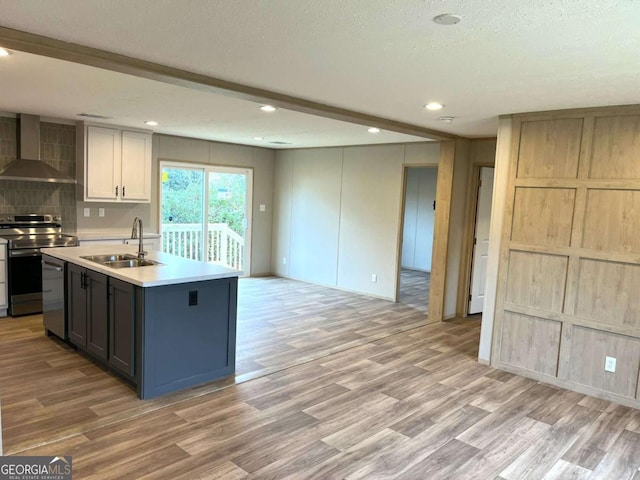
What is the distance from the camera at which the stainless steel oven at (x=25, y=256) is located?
5.36m

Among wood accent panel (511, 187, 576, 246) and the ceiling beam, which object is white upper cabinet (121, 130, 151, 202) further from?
wood accent panel (511, 187, 576, 246)

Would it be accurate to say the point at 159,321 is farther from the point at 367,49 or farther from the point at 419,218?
the point at 419,218

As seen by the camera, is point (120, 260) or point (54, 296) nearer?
point (120, 260)

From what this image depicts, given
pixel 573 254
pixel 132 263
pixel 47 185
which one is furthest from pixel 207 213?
pixel 573 254

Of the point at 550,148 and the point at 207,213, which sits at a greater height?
the point at 550,148

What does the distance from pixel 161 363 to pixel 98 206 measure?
3.79 meters

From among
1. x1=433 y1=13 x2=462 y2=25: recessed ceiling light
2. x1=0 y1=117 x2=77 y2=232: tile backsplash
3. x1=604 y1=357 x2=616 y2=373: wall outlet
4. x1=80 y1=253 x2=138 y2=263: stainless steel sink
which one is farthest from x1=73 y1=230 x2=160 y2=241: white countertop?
x1=604 y1=357 x2=616 y2=373: wall outlet

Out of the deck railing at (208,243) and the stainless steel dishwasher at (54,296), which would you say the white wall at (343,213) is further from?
the stainless steel dishwasher at (54,296)

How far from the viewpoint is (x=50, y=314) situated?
183 inches

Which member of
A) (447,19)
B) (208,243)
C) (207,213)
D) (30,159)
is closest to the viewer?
(447,19)

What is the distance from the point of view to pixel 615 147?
146 inches

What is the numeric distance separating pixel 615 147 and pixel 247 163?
229 inches

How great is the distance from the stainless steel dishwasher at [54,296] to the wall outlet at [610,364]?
482cm

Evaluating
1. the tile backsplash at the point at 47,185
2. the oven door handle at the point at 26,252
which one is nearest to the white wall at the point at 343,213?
the tile backsplash at the point at 47,185
